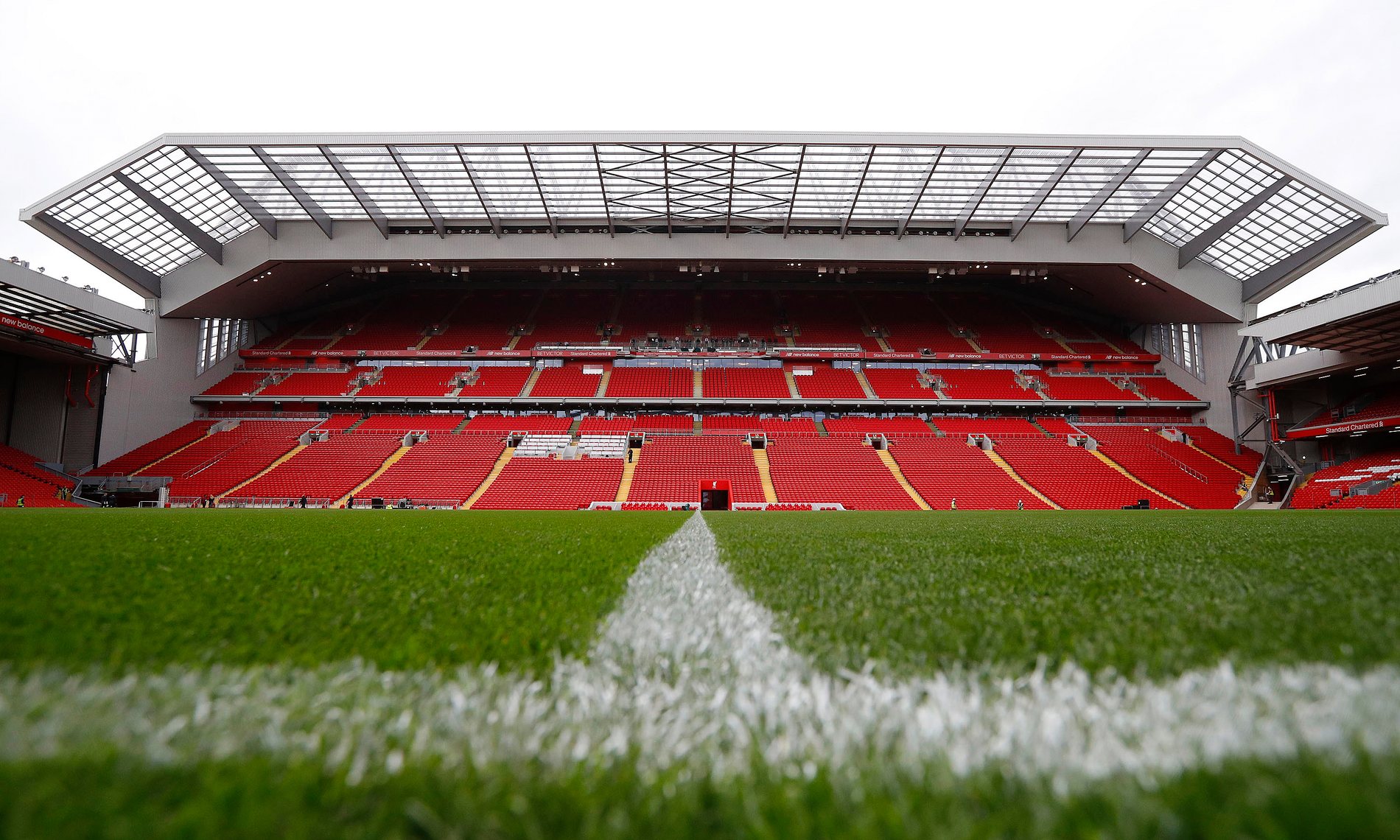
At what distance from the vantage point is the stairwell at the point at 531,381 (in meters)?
31.7

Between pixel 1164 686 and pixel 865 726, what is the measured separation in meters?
0.53

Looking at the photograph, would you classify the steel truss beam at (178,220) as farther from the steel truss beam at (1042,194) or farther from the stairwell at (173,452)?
the steel truss beam at (1042,194)

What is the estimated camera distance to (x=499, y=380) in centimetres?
3262

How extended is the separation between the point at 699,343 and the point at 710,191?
12.0 metres

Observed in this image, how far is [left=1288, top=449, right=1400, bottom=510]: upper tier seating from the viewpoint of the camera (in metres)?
21.1

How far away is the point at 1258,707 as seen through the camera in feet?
2.76

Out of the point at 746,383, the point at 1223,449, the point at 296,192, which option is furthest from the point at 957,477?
the point at 296,192

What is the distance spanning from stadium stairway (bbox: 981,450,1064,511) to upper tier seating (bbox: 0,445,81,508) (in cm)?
3329

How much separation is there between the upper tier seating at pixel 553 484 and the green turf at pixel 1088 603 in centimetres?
1992

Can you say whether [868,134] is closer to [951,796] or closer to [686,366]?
[686,366]

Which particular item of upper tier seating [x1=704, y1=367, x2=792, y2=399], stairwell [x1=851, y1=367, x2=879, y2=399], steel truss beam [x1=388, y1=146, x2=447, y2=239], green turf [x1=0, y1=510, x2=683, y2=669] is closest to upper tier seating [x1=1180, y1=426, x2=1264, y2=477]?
stairwell [x1=851, y1=367, x2=879, y2=399]

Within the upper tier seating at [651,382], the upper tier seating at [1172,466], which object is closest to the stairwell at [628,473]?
the upper tier seating at [651,382]

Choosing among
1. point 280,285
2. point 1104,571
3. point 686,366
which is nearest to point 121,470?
point 280,285

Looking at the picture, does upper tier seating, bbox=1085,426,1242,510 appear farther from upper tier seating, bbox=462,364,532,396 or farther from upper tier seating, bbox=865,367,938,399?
upper tier seating, bbox=462,364,532,396
